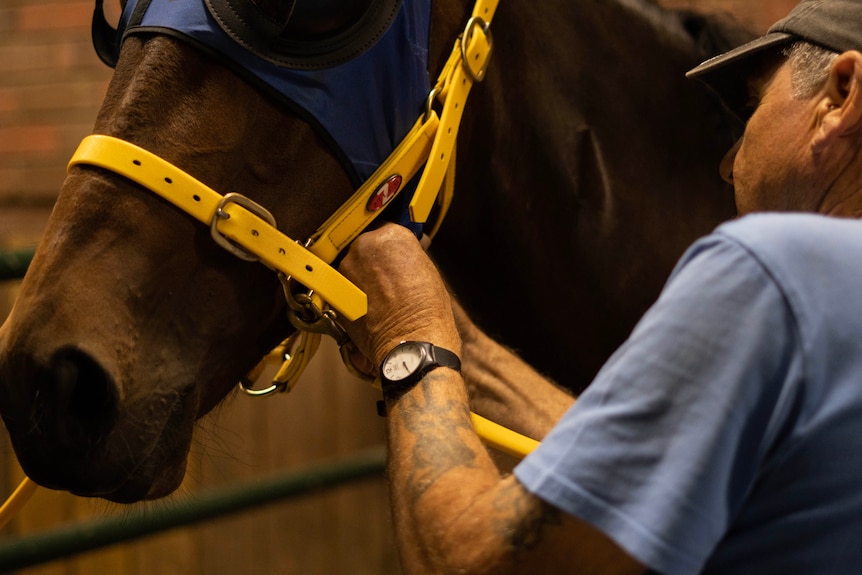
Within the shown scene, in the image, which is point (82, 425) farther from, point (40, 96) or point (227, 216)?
point (40, 96)

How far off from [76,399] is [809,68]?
0.65 m

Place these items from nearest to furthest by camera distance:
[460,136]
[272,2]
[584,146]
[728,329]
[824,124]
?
1. [728,329]
2. [824,124]
3. [272,2]
4. [460,136]
5. [584,146]

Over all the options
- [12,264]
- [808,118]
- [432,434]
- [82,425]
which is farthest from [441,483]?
[12,264]

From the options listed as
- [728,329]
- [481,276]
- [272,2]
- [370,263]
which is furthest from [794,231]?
[481,276]

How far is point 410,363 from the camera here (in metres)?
0.71

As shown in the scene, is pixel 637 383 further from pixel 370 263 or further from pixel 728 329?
pixel 370 263

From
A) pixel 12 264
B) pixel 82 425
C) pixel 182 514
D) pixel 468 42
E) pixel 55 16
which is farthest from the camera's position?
pixel 55 16

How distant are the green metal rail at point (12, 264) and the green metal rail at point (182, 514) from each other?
1.10 ft

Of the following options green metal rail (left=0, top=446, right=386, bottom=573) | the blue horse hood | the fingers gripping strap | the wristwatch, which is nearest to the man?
the wristwatch

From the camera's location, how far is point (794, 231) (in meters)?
0.52

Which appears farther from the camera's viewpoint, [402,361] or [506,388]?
[506,388]

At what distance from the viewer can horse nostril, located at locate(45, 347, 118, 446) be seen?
68 cm

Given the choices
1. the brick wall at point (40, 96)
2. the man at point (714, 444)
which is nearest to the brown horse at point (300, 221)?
the man at point (714, 444)

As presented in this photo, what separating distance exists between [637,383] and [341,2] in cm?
48
